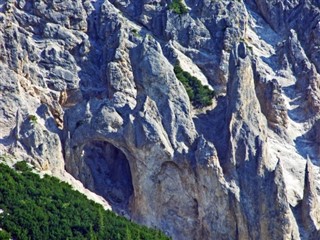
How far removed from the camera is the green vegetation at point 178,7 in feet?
263

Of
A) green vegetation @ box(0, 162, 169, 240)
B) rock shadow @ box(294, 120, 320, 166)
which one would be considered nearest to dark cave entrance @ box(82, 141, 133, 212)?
green vegetation @ box(0, 162, 169, 240)

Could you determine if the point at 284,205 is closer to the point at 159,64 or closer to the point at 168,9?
the point at 159,64

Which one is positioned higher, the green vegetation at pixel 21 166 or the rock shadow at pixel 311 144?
the rock shadow at pixel 311 144

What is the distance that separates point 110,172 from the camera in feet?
233

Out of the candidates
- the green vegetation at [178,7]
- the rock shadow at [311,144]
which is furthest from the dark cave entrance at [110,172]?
the green vegetation at [178,7]

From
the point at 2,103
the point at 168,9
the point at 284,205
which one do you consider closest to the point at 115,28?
the point at 168,9

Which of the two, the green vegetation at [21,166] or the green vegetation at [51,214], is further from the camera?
the green vegetation at [21,166]

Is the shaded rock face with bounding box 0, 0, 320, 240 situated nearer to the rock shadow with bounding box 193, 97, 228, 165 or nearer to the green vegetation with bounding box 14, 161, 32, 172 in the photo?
the rock shadow with bounding box 193, 97, 228, 165

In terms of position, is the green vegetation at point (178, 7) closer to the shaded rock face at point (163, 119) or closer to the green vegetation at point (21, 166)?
the shaded rock face at point (163, 119)

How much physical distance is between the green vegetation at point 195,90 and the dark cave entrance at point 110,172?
5943 millimetres

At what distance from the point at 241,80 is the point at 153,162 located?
24.8 feet

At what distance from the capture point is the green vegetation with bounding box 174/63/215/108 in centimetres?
7350

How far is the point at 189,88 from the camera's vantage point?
244 ft

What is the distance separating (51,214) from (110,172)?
7471 millimetres
